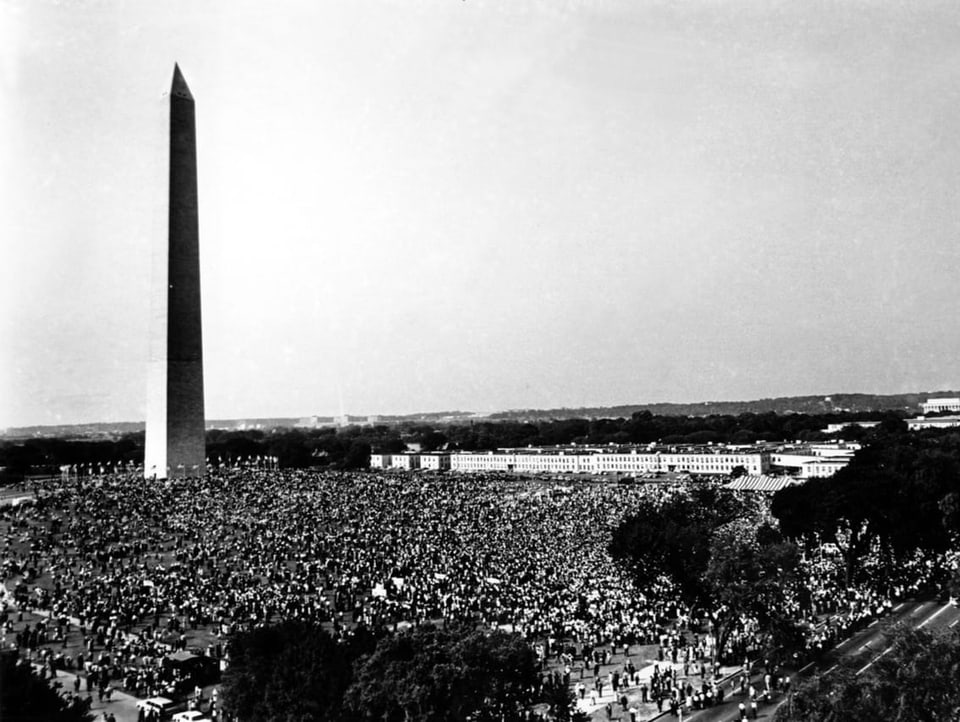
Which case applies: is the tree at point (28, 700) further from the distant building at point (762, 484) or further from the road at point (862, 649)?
the distant building at point (762, 484)

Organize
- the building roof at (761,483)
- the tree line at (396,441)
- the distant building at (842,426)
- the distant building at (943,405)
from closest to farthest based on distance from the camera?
the building roof at (761,483) → the tree line at (396,441) → the distant building at (842,426) → the distant building at (943,405)

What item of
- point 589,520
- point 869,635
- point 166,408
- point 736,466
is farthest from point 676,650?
point 736,466

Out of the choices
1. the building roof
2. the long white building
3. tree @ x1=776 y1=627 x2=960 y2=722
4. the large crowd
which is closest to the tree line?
the long white building

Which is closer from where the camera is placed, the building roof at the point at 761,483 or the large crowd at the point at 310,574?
the large crowd at the point at 310,574

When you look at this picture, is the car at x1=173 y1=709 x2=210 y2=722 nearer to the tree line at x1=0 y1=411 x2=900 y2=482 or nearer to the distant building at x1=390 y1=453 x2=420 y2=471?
the tree line at x1=0 y1=411 x2=900 y2=482

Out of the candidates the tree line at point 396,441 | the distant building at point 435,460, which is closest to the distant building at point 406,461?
the distant building at point 435,460

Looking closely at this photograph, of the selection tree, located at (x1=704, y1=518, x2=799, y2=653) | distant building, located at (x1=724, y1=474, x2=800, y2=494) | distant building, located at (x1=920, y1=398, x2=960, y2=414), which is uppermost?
distant building, located at (x1=920, y1=398, x2=960, y2=414)
